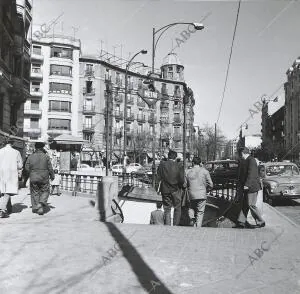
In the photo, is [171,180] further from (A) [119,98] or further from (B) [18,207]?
(A) [119,98]

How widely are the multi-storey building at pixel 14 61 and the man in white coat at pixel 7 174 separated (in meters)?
12.4

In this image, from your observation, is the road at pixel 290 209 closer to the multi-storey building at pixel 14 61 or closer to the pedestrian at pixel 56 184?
the pedestrian at pixel 56 184

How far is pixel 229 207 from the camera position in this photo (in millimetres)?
10945

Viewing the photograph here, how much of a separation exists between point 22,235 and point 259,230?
4.19 metres

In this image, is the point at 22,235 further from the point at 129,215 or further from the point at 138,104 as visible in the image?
the point at 138,104

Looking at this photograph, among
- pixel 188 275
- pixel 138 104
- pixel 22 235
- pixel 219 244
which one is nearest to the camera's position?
pixel 188 275

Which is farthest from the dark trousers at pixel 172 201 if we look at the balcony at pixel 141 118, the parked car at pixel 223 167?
the balcony at pixel 141 118

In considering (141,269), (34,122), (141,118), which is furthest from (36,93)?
(141,269)

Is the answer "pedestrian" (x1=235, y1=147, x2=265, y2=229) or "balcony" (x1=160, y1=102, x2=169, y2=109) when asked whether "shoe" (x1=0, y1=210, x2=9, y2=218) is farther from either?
"balcony" (x1=160, y1=102, x2=169, y2=109)

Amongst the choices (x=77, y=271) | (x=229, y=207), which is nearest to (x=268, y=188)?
(x=229, y=207)

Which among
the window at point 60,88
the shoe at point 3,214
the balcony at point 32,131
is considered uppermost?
the window at point 60,88

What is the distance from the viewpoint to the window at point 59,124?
54.4m

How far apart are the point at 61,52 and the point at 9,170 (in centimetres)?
4933

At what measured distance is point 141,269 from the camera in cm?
473
